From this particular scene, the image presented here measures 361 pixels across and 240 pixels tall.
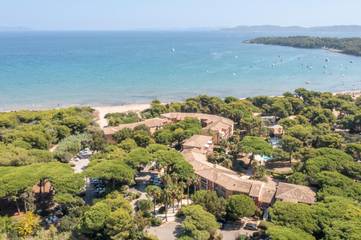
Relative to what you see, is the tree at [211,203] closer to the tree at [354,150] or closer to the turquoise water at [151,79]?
the tree at [354,150]

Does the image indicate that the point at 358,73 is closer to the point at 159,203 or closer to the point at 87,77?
the point at 87,77

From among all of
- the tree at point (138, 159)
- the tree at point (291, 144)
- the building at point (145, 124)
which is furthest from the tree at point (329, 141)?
the building at point (145, 124)

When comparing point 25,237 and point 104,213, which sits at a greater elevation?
point 104,213

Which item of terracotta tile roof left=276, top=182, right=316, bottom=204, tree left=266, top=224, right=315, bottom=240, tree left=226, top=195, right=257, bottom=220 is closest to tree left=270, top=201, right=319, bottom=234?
tree left=266, top=224, right=315, bottom=240

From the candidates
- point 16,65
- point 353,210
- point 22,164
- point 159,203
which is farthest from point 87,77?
point 353,210

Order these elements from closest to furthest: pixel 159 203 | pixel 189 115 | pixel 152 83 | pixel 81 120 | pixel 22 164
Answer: pixel 159 203 < pixel 22 164 < pixel 81 120 < pixel 189 115 < pixel 152 83

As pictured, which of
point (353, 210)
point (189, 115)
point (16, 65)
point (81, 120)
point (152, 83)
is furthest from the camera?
point (16, 65)

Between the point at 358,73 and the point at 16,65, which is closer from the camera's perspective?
the point at 358,73
